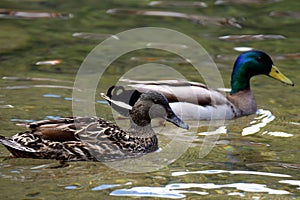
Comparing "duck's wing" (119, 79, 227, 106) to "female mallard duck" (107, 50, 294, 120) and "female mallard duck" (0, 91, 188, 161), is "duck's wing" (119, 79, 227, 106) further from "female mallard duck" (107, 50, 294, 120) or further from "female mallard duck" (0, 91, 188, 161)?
"female mallard duck" (0, 91, 188, 161)

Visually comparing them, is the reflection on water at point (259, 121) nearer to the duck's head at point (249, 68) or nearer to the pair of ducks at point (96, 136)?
the duck's head at point (249, 68)

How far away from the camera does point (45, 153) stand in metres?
8.70

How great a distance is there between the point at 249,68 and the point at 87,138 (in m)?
4.10

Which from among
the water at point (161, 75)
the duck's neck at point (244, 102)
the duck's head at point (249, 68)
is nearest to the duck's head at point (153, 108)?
the water at point (161, 75)

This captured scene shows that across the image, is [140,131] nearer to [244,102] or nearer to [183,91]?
[183,91]

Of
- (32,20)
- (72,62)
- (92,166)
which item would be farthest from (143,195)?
(32,20)

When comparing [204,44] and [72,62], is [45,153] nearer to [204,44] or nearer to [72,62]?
[72,62]

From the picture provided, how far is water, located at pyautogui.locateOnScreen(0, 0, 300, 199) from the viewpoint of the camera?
8086 millimetres

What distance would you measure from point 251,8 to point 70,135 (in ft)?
30.5

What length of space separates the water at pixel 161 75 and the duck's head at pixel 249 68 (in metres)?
0.38

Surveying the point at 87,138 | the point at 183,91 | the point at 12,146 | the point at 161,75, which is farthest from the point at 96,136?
the point at 161,75

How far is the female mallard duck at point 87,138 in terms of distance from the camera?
8.67m

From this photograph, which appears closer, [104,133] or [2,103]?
[104,133]

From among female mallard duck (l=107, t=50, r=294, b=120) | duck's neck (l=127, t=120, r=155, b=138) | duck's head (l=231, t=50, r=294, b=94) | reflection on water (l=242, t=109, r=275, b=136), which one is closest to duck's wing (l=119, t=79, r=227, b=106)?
female mallard duck (l=107, t=50, r=294, b=120)
